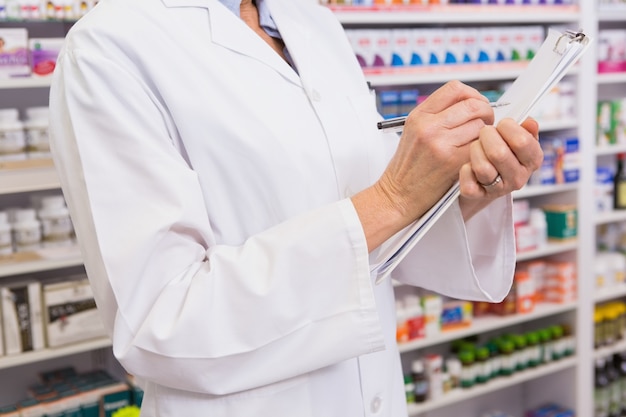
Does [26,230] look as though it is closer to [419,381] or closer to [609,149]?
[419,381]

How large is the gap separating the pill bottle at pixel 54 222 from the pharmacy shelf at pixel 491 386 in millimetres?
1755

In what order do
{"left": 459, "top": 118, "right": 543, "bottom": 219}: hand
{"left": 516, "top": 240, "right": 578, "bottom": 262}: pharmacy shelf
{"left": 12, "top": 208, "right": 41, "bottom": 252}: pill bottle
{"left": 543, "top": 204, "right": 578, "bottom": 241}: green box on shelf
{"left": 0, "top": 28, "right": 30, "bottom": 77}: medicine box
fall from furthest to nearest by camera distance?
{"left": 543, "top": 204, "right": 578, "bottom": 241}: green box on shelf < {"left": 516, "top": 240, "right": 578, "bottom": 262}: pharmacy shelf < {"left": 12, "top": 208, "right": 41, "bottom": 252}: pill bottle < {"left": 0, "top": 28, "right": 30, "bottom": 77}: medicine box < {"left": 459, "top": 118, "right": 543, "bottom": 219}: hand

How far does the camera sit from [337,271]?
1061mm

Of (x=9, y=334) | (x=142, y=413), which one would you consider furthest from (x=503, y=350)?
(x=142, y=413)

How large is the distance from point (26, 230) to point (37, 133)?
0.34 meters

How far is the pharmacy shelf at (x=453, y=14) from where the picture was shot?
3.06m

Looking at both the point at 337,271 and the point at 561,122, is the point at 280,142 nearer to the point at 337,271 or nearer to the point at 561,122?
the point at 337,271

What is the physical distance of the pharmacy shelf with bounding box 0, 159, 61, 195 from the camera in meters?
2.44

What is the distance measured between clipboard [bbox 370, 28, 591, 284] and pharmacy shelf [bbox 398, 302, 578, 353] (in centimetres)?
224

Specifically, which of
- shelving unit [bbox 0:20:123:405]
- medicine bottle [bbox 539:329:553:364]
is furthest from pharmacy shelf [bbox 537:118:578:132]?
shelving unit [bbox 0:20:123:405]

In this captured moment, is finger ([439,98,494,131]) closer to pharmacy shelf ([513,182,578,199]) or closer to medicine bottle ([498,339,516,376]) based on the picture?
pharmacy shelf ([513,182,578,199])

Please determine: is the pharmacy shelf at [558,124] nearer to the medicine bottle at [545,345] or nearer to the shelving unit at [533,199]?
the shelving unit at [533,199]

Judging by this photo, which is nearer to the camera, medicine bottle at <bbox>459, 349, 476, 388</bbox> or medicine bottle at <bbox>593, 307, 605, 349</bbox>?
medicine bottle at <bbox>459, 349, 476, 388</bbox>

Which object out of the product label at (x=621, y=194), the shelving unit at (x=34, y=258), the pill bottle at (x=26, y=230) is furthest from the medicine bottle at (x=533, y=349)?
the pill bottle at (x=26, y=230)
